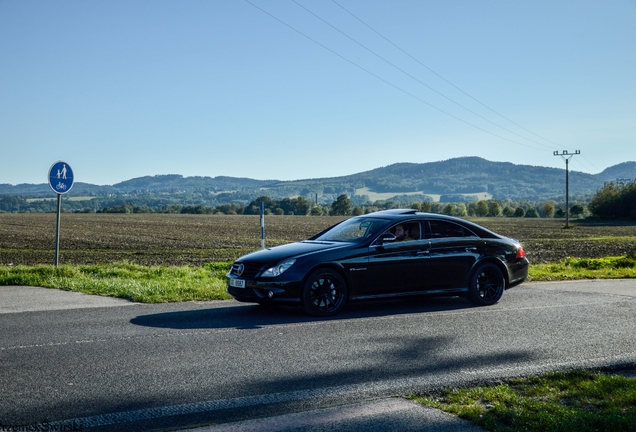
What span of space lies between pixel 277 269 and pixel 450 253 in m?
3.09

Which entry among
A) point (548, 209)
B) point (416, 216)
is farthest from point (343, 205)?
point (416, 216)

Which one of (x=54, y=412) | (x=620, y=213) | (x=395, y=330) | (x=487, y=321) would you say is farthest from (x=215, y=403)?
(x=620, y=213)

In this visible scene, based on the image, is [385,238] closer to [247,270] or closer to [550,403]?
[247,270]

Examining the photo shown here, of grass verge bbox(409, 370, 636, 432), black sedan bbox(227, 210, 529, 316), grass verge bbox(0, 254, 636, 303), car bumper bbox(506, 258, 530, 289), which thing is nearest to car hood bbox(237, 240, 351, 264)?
black sedan bbox(227, 210, 529, 316)

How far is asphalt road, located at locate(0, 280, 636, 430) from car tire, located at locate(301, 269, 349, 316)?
10.7 inches

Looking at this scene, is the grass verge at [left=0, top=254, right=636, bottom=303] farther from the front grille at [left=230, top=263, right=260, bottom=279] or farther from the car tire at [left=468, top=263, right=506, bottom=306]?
the car tire at [left=468, top=263, right=506, bottom=306]

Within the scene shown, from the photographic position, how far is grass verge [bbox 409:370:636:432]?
4.84 m

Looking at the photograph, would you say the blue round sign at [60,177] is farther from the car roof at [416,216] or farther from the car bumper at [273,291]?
the car roof at [416,216]

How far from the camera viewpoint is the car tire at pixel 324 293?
10.2 m

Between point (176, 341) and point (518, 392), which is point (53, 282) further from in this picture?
point (518, 392)

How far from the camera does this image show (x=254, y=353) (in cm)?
762

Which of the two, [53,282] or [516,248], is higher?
[516,248]

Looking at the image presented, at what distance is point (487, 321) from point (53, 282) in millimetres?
8699

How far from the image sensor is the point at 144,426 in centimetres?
505
